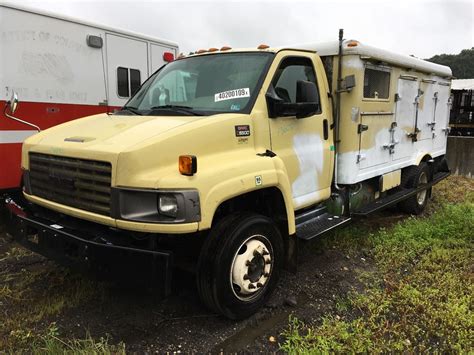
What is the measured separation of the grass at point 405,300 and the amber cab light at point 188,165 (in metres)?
1.45

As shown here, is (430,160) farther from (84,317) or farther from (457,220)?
(84,317)

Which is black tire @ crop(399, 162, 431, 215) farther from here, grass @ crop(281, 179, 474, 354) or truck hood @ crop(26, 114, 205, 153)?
truck hood @ crop(26, 114, 205, 153)

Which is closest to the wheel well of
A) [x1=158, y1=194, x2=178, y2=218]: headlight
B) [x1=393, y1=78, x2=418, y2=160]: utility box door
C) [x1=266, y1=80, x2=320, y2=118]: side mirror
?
[x1=266, y1=80, x2=320, y2=118]: side mirror

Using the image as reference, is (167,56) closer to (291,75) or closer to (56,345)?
(291,75)

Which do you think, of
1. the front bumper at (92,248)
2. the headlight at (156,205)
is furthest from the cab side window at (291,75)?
the front bumper at (92,248)

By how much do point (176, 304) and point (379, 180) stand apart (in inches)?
129

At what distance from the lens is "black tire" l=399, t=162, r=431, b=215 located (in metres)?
6.52

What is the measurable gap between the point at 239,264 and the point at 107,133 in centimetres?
144

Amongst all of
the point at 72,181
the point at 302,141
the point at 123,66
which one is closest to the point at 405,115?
the point at 302,141

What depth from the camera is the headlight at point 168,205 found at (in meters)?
2.84

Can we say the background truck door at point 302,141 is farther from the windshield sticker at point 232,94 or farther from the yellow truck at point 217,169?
the windshield sticker at point 232,94

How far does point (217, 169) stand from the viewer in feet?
10.2

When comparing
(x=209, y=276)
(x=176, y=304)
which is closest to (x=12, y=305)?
(x=176, y=304)

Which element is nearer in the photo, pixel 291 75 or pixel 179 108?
pixel 179 108
